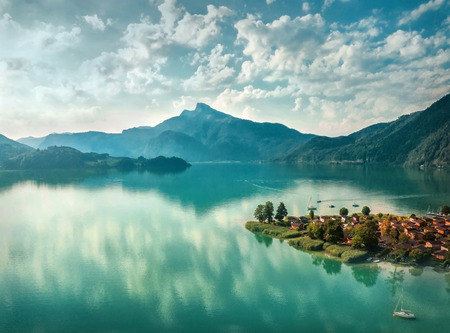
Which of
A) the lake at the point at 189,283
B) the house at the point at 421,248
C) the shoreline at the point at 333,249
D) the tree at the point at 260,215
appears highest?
the tree at the point at 260,215

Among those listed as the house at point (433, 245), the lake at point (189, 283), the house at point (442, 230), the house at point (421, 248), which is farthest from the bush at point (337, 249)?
the house at point (442, 230)

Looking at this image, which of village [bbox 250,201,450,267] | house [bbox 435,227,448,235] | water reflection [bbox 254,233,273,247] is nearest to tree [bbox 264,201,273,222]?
village [bbox 250,201,450,267]

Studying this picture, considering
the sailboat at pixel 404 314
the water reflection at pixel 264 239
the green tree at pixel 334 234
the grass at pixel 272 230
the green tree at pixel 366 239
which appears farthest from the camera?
the grass at pixel 272 230

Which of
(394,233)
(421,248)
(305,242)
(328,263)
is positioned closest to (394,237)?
(394,233)

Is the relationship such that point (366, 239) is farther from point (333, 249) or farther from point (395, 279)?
point (395, 279)

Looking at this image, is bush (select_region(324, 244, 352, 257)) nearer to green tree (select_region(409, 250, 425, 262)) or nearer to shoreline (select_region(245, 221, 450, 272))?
shoreline (select_region(245, 221, 450, 272))

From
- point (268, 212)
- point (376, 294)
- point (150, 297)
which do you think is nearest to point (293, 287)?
point (376, 294)

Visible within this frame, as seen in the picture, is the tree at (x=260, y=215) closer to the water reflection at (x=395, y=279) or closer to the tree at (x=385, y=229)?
the tree at (x=385, y=229)
